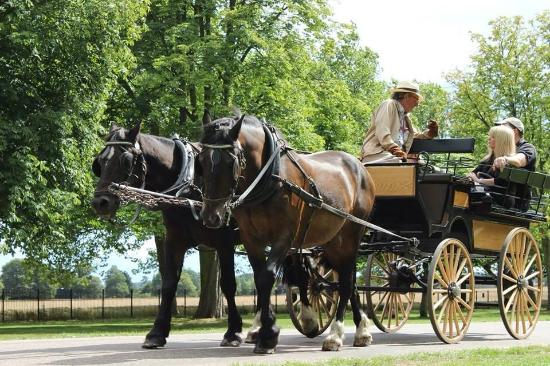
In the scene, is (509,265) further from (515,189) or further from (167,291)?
(167,291)

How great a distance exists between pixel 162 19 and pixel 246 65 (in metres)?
4.33

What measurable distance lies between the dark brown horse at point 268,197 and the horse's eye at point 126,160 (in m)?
1.12

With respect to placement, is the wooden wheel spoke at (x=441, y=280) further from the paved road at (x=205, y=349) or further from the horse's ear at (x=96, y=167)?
the horse's ear at (x=96, y=167)

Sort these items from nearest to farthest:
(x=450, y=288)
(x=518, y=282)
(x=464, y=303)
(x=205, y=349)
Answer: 1. (x=205, y=349)
2. (x=450, y=288)
3. (x=464, y=303)
4. (x=518, y=282)

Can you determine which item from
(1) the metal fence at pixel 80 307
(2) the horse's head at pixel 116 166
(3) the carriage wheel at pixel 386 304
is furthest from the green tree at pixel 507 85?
(2) the horse's head at pixel 116 166

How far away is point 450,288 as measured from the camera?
39.2 ft

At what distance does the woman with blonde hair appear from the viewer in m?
13.2

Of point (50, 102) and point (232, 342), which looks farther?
point (50, 102)

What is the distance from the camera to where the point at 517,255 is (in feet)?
43.5

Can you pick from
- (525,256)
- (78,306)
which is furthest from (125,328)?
(78,306)

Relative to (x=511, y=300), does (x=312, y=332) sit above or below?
below

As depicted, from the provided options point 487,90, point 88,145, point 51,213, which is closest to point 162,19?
point 88,145

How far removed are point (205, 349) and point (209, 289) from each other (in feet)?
69.9

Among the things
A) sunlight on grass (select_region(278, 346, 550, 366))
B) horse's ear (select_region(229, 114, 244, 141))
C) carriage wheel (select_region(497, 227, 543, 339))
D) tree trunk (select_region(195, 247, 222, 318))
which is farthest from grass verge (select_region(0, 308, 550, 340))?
horse's ear (select_region(229, 114, 244, 141))
